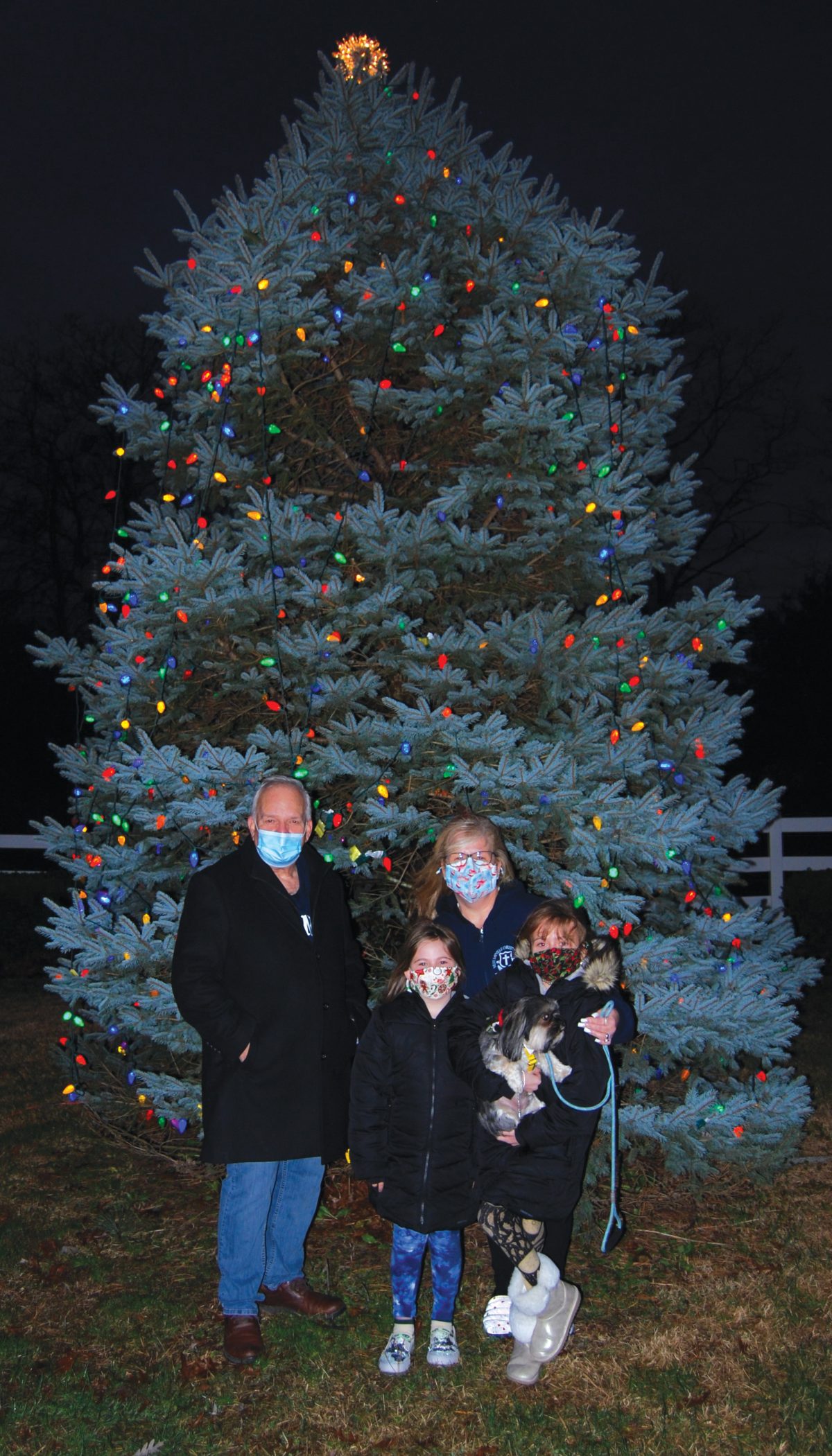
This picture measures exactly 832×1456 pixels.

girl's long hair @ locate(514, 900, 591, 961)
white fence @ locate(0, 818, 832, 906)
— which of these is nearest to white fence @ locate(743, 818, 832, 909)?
white fence @ locate(0, 818, 832, 906)

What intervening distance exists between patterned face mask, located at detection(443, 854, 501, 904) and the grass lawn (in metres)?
1.46

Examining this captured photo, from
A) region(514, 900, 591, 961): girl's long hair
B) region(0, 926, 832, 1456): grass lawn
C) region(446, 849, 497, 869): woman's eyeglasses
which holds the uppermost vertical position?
region(446, 849, 497, 869): woman's eyeglasses

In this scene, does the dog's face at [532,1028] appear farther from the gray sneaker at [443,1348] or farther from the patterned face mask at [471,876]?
the gray sneaker at [443,1348]

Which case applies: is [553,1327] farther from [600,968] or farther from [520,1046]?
[600,968]

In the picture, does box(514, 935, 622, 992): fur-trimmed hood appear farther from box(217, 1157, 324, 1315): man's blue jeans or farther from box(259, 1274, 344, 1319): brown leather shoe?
box(259, 1274, 344, 1319): brown leather shoe

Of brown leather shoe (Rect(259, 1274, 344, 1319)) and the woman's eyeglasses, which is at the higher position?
the woman's eyeglasses

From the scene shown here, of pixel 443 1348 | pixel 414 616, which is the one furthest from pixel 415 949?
pixel 414 616

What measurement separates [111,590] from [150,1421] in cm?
302

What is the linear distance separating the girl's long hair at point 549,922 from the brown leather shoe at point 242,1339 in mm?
1467

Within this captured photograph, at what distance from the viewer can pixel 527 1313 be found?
3430 millimetres

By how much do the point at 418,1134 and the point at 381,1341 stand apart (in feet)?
2.75

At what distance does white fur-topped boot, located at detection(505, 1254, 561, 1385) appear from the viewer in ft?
11.2

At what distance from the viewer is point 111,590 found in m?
4.87

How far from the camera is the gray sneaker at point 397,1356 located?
3541 millimetres
